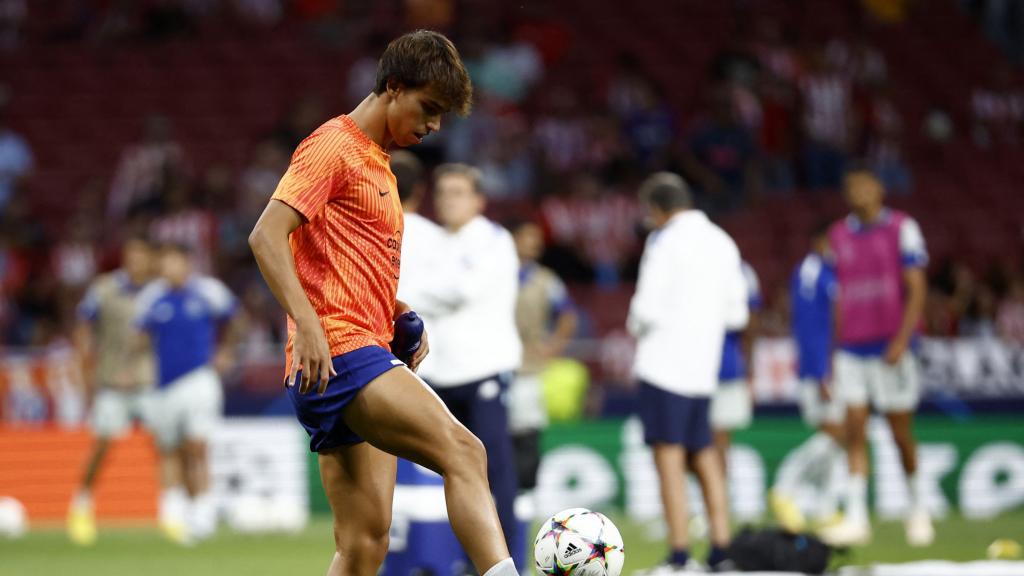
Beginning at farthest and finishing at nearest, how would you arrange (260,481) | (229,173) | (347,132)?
1. (229,173)
2. (260,481)
3. (347,132)

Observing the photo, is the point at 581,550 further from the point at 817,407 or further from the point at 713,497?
the point at 817,407

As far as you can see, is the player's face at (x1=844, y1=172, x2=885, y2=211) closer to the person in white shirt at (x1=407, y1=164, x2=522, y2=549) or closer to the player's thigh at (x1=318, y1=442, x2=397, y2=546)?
the person in white shirt at (x1=407, y1=164, x2=522, y2=549)

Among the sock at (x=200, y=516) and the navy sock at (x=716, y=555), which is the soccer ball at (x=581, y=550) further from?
the sock at (x=200, y=516)

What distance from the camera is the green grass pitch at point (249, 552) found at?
34.3 feet

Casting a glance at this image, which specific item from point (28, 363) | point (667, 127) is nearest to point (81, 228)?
point (28, 363)

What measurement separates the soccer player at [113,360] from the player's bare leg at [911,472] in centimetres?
666

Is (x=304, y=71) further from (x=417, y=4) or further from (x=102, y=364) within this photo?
(x=102, y=364)

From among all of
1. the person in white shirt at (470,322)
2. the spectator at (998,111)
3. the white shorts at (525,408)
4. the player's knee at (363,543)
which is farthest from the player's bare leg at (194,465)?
the spectator at (998,111)

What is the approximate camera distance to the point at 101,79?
22.9 metres

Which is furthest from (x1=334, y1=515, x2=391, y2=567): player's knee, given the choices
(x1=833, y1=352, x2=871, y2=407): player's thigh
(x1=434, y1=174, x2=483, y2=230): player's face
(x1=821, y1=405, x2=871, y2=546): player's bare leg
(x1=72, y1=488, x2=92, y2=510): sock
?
(x1=72, y1=488, x2=92, y2=510): sock

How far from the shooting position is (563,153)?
2059 centimetres

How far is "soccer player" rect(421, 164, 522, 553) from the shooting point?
8.34 m

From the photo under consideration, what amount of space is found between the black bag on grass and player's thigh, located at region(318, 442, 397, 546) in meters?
3.66

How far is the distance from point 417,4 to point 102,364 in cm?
989
